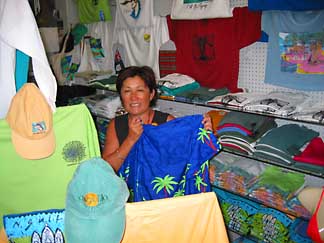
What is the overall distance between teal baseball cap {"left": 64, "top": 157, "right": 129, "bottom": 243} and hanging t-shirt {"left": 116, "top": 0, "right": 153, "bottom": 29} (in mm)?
2275

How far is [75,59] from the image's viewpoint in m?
4.07

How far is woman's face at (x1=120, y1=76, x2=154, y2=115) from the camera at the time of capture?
1.98 metres

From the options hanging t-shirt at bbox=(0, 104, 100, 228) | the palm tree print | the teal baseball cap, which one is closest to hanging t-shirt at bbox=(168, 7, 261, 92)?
the palm tree print

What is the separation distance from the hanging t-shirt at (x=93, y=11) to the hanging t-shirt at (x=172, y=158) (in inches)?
86.9

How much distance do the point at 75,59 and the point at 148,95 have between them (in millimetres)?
2355

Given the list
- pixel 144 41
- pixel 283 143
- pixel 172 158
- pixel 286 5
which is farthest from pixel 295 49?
pixel 144 41

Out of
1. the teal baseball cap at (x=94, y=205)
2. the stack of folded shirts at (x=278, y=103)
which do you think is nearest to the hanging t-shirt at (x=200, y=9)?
the stack of folded shirts at (x=278, y=103)

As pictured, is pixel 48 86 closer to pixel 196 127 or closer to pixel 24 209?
pixel 24 209

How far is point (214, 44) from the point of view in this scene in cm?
260

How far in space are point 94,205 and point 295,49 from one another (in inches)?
68.6

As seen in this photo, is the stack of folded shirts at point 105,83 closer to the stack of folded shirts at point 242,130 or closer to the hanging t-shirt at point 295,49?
the stack of folded shirts at point 242,130

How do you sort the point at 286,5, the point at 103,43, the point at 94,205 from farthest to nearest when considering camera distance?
the point at 103,43
the point at 286,5
the point at 94,205

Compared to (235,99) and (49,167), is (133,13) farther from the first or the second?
(49,167)

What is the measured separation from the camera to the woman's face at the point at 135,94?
1.98 meters
